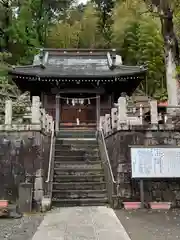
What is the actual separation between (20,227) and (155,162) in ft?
15.3

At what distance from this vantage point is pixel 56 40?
42844mm

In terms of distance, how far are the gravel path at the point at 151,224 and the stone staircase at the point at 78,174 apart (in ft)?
5.68

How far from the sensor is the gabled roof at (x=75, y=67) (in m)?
19.0

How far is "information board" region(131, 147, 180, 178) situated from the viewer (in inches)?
405

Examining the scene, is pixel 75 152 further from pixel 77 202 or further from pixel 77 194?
pixel 77 202

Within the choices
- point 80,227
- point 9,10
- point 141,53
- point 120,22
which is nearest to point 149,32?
point 141,53

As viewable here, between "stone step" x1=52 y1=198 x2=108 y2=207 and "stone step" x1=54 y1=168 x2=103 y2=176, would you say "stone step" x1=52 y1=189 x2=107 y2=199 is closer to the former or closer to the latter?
"stone step" x1=52 y1=198 x2=108 y2=207

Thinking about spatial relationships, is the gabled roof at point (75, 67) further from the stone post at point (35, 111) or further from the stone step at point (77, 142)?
the stone post at point (35, 111)

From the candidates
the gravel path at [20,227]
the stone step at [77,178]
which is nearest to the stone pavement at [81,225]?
the gravel path at [20,227]

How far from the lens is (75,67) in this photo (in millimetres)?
22000

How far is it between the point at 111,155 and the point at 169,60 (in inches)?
178

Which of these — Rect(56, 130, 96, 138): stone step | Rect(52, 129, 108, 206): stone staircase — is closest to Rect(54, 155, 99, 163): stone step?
Rect(52, 129, 108, 206): stone staircase

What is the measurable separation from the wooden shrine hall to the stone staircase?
4.49m

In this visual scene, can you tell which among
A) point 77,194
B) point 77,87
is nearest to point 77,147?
point 77,194
